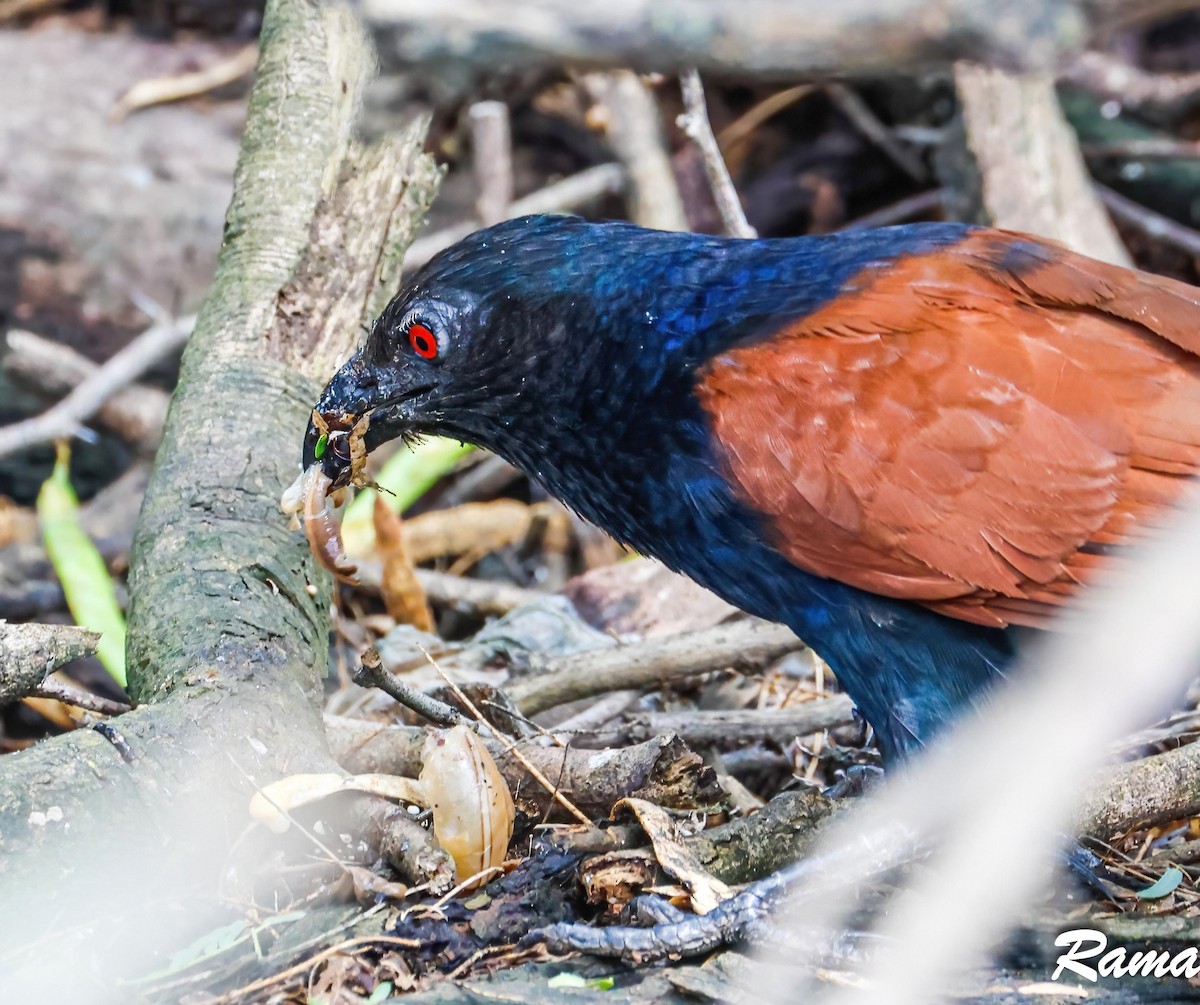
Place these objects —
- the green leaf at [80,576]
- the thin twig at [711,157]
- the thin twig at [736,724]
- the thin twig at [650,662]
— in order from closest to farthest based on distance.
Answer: the thin twig at [736,724] < the thin twig at [650,662] < the thin twig at [711,157] < the green leaf at [80,576]

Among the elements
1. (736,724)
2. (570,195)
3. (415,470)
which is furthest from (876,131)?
(736,724)

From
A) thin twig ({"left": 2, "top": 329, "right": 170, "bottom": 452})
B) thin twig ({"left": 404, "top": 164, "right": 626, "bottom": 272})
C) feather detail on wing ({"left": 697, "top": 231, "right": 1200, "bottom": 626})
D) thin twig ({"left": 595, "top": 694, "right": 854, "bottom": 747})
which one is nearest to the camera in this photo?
feather detail on wing ({"left": 697, "top": 231, "right": 1200, "bottom": 626})

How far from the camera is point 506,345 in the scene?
3.21 meters

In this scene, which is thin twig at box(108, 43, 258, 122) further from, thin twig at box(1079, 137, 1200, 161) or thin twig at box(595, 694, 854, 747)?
thin twig at box(595, 694, 854, 747)

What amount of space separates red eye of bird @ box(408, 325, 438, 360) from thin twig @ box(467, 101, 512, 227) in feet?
11.1

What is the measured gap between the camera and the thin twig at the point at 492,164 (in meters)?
6.46

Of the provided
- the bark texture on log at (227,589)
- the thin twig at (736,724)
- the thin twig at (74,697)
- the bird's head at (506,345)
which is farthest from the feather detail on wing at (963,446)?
the thin twig at (74,697)

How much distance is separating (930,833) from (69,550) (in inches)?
134

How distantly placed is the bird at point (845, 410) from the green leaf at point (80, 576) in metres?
1.75

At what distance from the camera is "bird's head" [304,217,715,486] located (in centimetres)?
318

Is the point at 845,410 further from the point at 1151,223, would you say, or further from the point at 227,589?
the point at 1151,223

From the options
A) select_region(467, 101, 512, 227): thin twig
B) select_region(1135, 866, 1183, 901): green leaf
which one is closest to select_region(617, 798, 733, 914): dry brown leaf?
select_region(1135, 866, 1183, 901): green leaf

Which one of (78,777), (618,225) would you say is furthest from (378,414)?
(78,777)

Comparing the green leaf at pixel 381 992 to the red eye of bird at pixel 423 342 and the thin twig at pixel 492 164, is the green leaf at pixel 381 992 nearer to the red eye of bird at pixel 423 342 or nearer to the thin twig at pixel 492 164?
the red eye of bird at pixel 423 342
